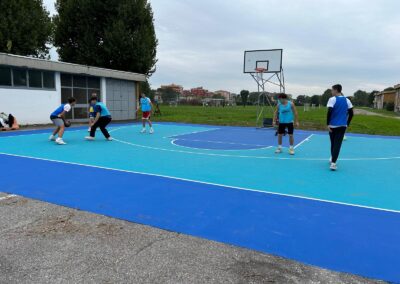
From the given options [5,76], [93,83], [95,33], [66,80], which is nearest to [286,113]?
[5,76]

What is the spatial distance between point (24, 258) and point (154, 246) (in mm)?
1281

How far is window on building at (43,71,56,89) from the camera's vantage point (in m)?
18.2

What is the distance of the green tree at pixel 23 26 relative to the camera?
2383 cm

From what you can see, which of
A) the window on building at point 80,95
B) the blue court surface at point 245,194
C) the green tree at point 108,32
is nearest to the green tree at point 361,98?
the green tree at point 108,32

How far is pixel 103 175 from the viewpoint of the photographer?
21.9 ft

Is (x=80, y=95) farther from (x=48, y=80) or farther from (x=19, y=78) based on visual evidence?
(x=19, y=78)

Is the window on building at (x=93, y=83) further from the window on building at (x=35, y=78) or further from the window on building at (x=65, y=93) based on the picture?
the window on building at (x=35, y=78)

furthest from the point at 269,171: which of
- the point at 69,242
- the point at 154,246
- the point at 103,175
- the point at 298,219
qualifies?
the point at 69,242

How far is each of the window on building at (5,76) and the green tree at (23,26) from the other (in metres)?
9.35

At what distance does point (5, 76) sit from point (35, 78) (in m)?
1.77

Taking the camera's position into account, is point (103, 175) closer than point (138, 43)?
Yes

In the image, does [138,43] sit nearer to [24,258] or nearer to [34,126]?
[34,126]

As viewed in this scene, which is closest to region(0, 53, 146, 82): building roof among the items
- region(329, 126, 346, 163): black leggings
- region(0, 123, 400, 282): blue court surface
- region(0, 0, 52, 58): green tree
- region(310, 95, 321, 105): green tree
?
region(0, 123, 400, 282): blue court surface

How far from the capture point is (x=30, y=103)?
1736 centimetres
